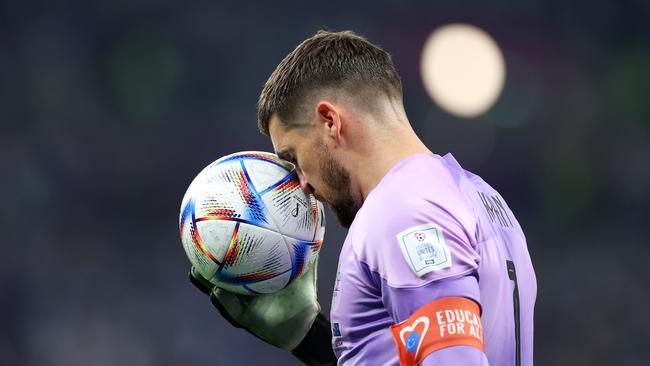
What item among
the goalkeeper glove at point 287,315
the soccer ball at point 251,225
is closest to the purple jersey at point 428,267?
the soccer ball at point 251,225

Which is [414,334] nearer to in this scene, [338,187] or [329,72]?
[338,187]

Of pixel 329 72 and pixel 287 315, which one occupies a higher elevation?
pixel 329 72

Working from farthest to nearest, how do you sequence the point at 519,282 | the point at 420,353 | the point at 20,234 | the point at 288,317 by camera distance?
1. the point at 20,234
2. the point at 288,317
3. the point at 519,282
4. the point at 420,353

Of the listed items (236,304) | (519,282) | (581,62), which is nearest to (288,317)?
(236,304)

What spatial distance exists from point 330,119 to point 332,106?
0.04 meters

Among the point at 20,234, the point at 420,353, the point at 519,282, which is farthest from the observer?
the point at 20,234

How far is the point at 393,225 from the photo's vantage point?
1761mm

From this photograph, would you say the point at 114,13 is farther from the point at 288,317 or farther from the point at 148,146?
the point at 288,317

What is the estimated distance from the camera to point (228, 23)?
7734 mm

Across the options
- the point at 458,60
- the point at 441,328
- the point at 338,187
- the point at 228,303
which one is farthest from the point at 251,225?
the point at 458,60

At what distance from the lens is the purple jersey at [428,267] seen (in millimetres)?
1701

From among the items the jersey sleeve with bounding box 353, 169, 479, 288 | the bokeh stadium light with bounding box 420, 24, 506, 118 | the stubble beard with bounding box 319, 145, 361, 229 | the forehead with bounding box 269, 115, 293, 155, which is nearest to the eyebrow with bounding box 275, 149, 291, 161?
the forehead with bounding box 269, 115, 293, 155

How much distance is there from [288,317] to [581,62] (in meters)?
5.73

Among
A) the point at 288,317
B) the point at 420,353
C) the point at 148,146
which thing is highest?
the point at 420,353
